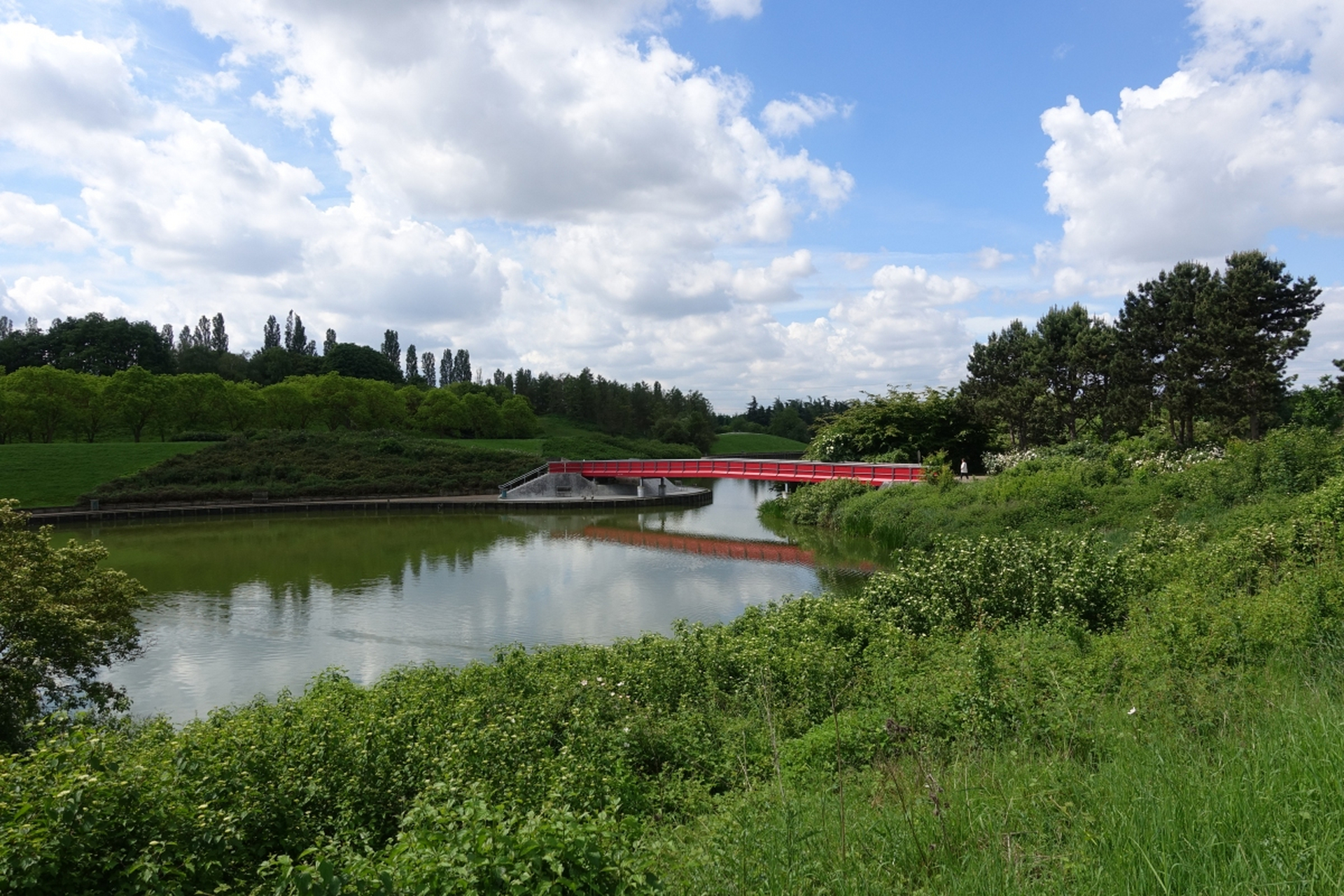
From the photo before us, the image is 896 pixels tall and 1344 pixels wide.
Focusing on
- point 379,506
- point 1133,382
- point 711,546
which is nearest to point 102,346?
point 379,506

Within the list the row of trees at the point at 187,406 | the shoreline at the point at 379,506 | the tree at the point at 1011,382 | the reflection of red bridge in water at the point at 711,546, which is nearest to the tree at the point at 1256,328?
the tree at the point at 1011,382

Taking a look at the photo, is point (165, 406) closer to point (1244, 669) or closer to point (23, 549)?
point (23, 549)

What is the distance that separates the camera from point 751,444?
102438 mm

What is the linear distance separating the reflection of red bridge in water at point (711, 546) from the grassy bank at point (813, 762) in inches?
514

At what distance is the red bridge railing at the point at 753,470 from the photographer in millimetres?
34688

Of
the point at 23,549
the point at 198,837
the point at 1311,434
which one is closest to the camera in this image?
the point at 198,837

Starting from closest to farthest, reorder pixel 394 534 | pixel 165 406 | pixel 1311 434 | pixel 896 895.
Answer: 1. pixel 896 895
2. pixel 1311 434
3. pixel 394 534
4. pixel 165 406

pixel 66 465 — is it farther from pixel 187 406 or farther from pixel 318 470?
pixel 187 406

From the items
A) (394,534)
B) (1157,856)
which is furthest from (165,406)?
(1157,856)

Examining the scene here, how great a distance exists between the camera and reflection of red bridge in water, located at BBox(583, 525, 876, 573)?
25734 millimetres

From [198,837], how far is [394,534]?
2990cm

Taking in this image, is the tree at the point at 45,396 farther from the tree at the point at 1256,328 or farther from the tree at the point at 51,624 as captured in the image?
the tree at the point at 1256,328

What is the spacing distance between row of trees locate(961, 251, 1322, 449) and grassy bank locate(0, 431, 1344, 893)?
19048 mm

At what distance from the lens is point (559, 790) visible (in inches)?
215
